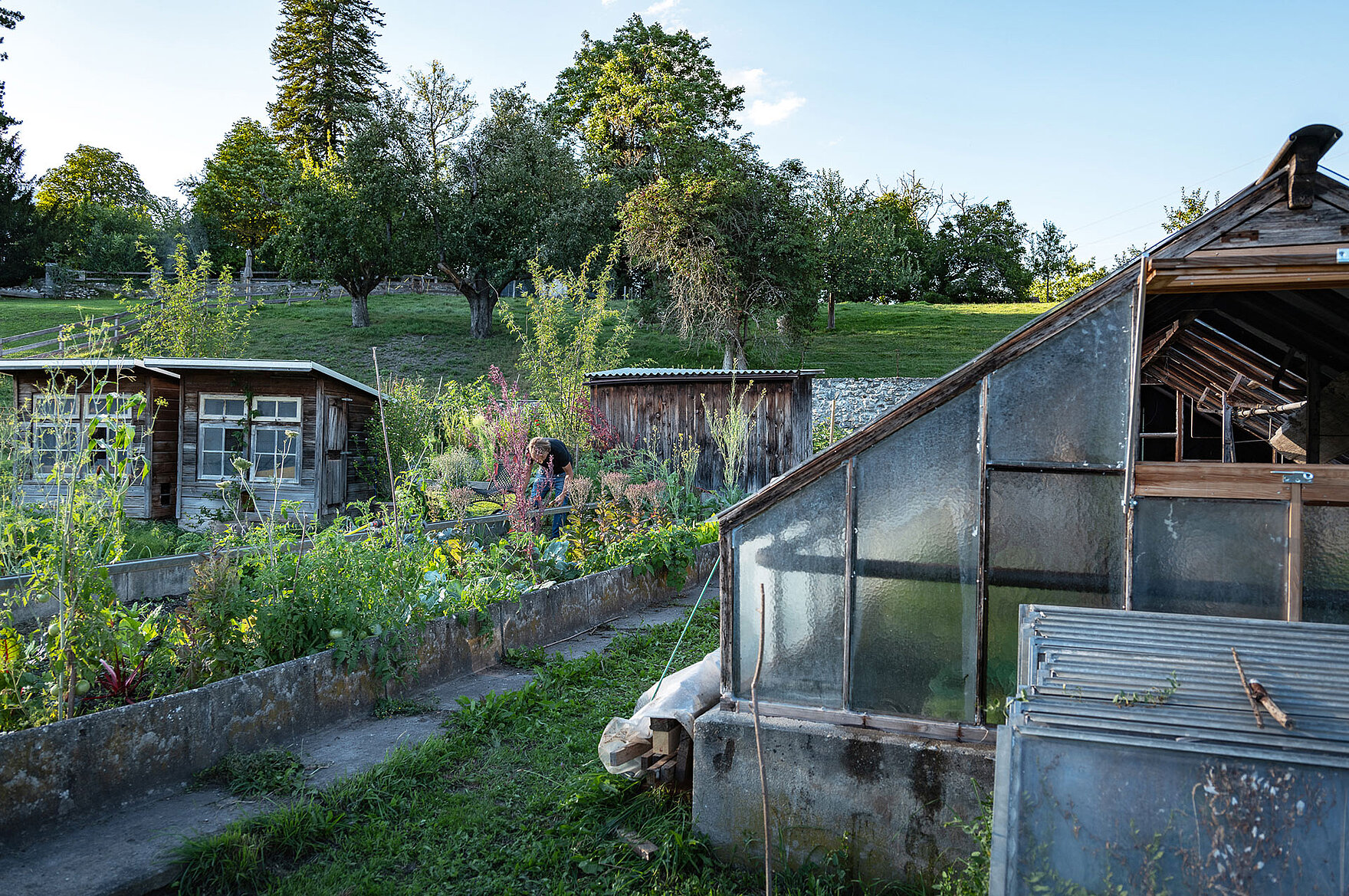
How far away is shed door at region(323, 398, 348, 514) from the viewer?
1482 centimetres

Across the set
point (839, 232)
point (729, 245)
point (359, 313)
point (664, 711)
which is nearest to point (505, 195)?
point (359, 313)

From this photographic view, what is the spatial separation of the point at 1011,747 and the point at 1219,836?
2.00 feet

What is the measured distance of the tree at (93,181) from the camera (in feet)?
178

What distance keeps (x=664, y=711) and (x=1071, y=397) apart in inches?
102

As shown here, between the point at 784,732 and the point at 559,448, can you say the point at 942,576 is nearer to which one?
the point at 784,732

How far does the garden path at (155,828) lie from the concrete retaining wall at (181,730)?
0.11 m

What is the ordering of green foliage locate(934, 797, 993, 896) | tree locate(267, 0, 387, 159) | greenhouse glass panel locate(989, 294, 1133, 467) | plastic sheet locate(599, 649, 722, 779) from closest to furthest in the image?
green foliage locate(934, 797, 993, 896) → greenhouse glass panel locate(989, 294, 1133, 467) → plastic sheet locate(599, 649, 722, 779) → tree locate(267, 0, 387, 159)

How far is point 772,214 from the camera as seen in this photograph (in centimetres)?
2727

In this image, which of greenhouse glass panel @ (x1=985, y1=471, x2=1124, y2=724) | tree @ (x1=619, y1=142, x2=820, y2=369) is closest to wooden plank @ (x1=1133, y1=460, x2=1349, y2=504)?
greenhouse glass panel @ (x1=985, y1=471, x2=1124, y2=724)

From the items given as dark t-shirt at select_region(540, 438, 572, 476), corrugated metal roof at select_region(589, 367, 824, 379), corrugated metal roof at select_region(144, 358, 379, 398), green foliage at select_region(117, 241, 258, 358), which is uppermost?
green foliage at select_region(117, 241, 258, 358)

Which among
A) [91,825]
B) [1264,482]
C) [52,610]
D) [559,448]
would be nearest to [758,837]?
[1264,482]

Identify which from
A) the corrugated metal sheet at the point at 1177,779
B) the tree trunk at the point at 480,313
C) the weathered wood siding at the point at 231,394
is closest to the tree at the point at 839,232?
the tree trunk at the point at 480,313

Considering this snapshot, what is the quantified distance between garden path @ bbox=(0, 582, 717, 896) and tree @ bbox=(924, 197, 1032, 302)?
156 ft

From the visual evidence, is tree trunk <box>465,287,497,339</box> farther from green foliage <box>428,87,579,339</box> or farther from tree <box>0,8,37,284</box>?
tree <box>0,8,37,284</box>
